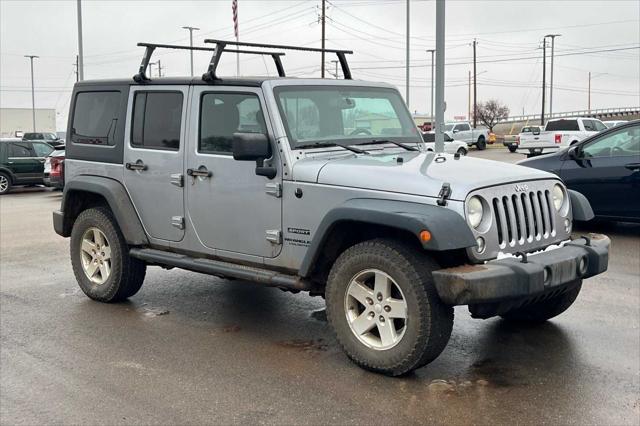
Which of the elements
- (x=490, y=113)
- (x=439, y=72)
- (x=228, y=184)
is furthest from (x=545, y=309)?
(x=490, y=113)

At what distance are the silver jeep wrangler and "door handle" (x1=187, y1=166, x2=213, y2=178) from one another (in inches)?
1.1

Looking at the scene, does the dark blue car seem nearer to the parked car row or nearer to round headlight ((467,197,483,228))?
round headlight ((467,197,483,228))

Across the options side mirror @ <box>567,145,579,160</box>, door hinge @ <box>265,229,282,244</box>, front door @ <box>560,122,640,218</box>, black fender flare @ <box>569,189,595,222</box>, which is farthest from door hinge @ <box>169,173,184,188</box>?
side mirror @ <box>567,145,579,160</box>

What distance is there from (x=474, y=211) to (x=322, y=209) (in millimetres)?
1092

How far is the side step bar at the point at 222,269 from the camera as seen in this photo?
17.1 feet

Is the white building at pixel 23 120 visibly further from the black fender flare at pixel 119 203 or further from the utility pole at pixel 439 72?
the black fender flare at pixel 119 203

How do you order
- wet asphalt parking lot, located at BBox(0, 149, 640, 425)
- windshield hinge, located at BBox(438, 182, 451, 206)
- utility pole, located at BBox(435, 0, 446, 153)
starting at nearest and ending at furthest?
wet asphalt parking lot, located at BBox(0, 149, 640, 425)
windshield hinge, located at BBox(438, 182, 451, 206)
utility pole, located at BBox(435, 0, 446, 153)

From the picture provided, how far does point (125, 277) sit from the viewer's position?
A: 21.7 feet

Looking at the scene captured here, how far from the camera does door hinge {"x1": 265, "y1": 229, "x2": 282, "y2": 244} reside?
531 cm

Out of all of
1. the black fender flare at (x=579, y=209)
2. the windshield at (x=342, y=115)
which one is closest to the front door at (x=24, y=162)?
the windshield at (x=342, y=115)

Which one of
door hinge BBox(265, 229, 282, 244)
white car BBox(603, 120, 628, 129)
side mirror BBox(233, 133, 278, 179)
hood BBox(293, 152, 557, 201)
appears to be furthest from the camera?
→ white car BBox(603, 120, 628, 129)

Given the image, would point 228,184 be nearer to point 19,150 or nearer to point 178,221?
point 178,221

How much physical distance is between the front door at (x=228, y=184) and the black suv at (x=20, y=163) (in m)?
17.1

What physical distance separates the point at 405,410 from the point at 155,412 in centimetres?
146
